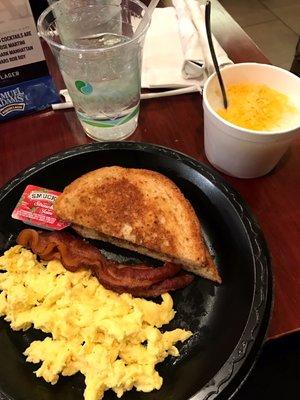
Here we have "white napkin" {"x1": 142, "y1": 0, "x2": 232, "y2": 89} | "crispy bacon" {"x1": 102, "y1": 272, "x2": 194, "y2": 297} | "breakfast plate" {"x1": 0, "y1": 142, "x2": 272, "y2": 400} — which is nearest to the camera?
"breakfast plate" {"x1": 0, "y1": 142, "x2": 272, "y2": 400}

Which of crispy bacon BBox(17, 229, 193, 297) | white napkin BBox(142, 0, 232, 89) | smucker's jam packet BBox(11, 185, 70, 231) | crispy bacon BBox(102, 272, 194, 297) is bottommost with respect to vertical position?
crispy bacon BBox(102, 272, 194, 297)

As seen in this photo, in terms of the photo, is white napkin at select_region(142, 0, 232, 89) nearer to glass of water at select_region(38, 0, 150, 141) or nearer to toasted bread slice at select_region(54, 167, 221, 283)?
glass of water at select_region(38, 0, 150, 141)

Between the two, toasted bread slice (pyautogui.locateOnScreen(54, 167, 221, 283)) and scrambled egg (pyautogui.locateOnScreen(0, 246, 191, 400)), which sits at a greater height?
toasted bread slice (pyautogui.locateOnScreen(54, 167, 221, 283))

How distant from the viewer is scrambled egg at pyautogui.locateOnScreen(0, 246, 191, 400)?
0.73 meters

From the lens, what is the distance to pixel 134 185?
95 cm

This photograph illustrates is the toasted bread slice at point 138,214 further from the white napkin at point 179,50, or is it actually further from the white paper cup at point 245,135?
the white napkin at point 179,50

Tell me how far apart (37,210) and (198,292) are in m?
0.44

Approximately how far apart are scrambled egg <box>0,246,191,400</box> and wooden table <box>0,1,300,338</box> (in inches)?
10.5

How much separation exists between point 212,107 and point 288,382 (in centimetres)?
88

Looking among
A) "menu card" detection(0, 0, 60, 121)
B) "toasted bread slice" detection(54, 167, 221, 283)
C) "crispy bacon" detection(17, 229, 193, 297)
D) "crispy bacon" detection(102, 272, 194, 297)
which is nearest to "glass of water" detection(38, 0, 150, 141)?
"menu card" detection(0, 0, 60, 121)

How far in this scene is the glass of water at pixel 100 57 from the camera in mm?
929

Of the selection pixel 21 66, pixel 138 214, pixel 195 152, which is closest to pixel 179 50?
pixel 195 152

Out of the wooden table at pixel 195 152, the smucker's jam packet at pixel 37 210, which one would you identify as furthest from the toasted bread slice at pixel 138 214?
the wooden table at pixel 195 152

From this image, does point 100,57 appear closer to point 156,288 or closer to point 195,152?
point 195,152
